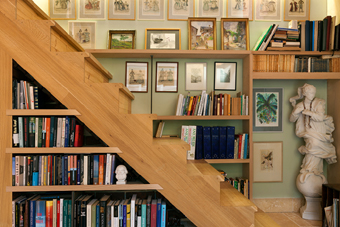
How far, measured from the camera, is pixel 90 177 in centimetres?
214

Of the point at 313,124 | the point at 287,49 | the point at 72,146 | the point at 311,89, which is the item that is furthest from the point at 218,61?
the point at 72,146

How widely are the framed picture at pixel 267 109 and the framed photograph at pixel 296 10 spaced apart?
33.9 inches

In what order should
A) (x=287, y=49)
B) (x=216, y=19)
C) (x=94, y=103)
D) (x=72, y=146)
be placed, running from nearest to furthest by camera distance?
1. (x=94, y=103)
2. (x=72, y=146)
3. (x=287, y=49)
4. (x=216, y=19)

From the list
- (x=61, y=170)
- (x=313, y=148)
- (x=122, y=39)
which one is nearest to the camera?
(x=61, y=170)

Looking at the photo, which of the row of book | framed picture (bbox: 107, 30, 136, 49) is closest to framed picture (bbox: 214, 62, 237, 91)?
framed picture (bbox: 107, 30, 136, 49)

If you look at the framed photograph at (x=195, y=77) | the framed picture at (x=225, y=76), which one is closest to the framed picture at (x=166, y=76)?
the framed photograph at (x=195, y=77)

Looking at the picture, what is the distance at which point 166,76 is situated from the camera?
335 cm

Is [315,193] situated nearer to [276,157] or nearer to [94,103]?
[276,157]

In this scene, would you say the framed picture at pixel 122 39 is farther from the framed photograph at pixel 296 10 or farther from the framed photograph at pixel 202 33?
the framed photograph at pixel 296 10

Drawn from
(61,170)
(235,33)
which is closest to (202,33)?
(235,33)

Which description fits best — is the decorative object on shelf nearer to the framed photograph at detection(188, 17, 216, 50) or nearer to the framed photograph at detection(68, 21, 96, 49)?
the framed photograph at detection(188, 17, 216, 50)

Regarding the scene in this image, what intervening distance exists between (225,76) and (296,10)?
3.77 feet

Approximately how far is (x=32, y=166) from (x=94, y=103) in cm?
69

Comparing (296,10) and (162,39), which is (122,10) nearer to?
(162,39)
